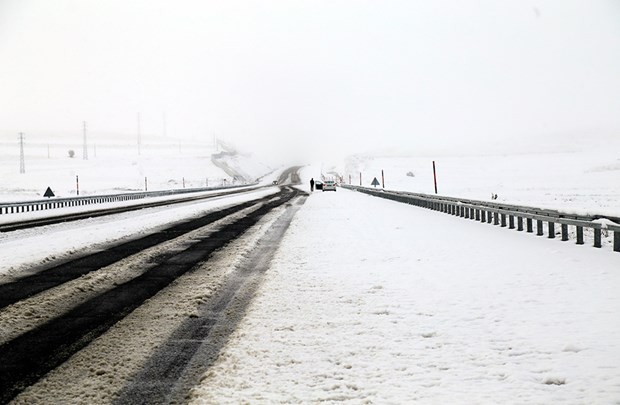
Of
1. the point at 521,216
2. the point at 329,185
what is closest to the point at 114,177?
the point at 329,185

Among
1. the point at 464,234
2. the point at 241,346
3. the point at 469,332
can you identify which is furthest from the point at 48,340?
the point at 464,234

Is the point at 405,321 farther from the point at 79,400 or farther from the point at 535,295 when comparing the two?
the point at 79,400

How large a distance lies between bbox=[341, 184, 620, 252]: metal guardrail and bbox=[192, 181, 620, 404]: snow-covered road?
1.00 m

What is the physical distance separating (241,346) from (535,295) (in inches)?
165

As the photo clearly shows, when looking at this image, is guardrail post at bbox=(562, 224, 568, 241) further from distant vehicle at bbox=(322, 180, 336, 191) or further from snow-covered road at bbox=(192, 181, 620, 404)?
distant vehicle at bbox=(322, 180, 336, 191)

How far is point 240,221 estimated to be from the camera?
60.4 feet

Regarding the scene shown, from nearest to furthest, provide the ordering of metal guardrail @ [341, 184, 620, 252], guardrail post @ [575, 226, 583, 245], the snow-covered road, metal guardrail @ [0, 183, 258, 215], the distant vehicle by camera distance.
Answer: the snow-covered road → metal guardrail @ [341, 184, 620, 252] → guardrail post @ [575, 226, 583, 245] → metal guardrail @ [0, 183, 258, 215] → the distant vehicle

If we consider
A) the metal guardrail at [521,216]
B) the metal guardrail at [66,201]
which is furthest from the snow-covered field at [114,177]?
the metal guardrail at [521,216]

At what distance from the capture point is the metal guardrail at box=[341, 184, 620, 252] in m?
10.8

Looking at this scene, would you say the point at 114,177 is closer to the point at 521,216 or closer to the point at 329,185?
the point at 329,185

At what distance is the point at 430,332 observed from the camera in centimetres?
512

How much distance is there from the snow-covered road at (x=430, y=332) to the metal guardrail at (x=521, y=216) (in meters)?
1.00

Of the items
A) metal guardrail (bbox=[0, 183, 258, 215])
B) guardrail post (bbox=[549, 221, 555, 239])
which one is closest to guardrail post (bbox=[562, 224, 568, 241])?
guardrail post (bbox=[549, 221, 555, 239])

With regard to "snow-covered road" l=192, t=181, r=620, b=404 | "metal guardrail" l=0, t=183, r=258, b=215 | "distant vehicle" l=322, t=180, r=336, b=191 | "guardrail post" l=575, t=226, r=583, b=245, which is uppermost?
"distant vehicle" l=322, t=180, r=336, b=191
